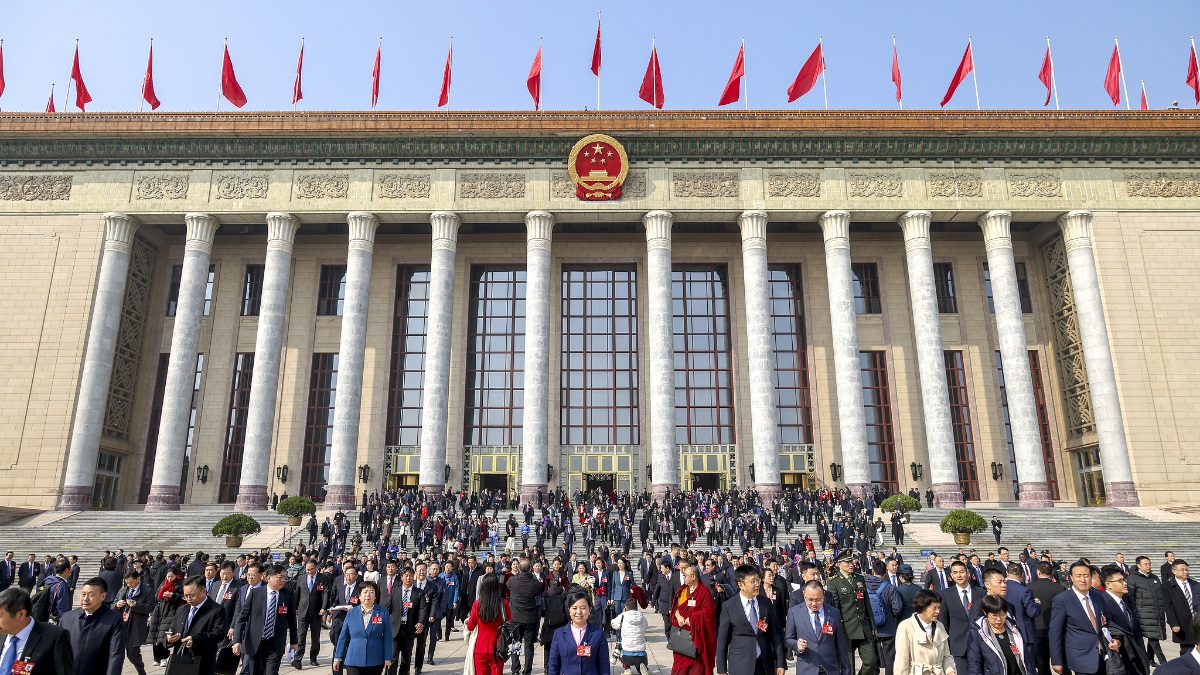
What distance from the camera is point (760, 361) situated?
31.4m

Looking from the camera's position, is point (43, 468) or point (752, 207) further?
point (752, 207)

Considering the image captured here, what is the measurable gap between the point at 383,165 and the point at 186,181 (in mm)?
8270

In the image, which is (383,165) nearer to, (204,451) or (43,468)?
(204,451)

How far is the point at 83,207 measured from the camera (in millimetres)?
33000

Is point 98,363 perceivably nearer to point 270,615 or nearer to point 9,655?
point 270,615

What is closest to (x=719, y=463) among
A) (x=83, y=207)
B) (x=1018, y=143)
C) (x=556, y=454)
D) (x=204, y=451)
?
(x=556, y=454)

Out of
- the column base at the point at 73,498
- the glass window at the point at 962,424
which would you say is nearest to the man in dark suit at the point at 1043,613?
the glass window at the point at 962,424

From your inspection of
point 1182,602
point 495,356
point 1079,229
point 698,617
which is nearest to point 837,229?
point 1079,229

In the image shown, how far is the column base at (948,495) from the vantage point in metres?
29.9

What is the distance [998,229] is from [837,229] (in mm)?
6651

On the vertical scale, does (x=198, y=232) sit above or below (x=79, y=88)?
below

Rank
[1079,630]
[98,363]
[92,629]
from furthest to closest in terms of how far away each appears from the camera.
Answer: [98,363] → [1079,630] → [92,629]

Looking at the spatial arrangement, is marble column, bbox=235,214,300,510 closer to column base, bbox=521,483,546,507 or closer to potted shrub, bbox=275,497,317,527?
potted shrub, bbox=275,497,317,527

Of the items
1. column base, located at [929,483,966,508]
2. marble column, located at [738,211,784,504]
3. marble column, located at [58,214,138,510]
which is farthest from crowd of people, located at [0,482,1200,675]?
marble column, located at [58,214,138,510]
